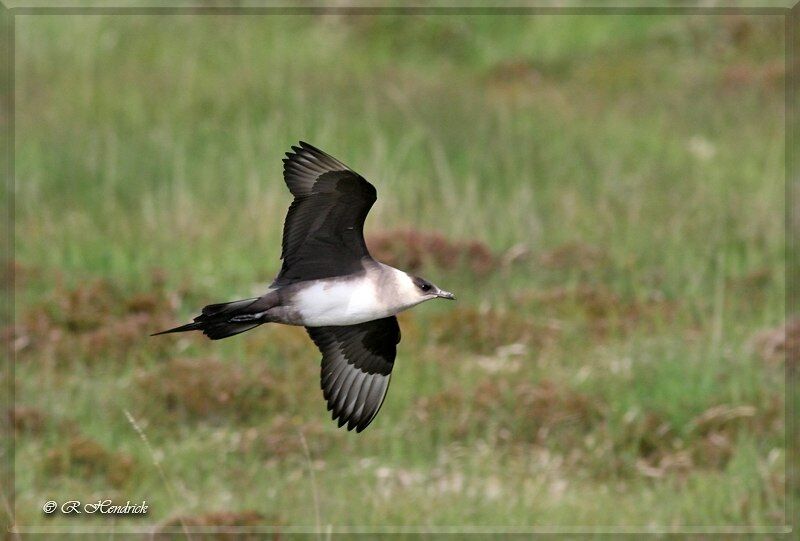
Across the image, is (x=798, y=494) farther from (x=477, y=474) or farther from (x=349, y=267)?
(x=349, y=267)

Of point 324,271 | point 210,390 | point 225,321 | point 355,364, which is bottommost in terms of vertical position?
point 210,390

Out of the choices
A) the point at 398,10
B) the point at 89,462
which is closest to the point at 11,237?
the point at 89,462

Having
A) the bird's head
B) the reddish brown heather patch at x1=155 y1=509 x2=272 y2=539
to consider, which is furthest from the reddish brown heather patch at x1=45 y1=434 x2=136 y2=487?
the bird's head

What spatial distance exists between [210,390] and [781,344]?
3.79 m

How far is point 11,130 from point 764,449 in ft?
22.4

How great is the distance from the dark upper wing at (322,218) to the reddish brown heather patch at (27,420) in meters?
3.79

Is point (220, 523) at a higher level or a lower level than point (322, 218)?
lower

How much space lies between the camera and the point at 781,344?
980cm

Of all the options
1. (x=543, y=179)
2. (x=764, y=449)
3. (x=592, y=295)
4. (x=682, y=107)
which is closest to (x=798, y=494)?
(x=764, y=449)

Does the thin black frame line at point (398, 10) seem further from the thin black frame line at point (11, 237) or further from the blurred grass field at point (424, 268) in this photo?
the thin black frame line at point (11, 237)

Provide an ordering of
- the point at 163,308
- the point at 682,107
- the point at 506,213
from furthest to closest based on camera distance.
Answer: the point at 682,107 → the point at 506,213 → the point at 163,308

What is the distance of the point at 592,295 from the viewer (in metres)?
10.5

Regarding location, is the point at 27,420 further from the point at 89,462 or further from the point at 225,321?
the point at 225,321

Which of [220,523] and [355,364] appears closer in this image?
[355,364]
